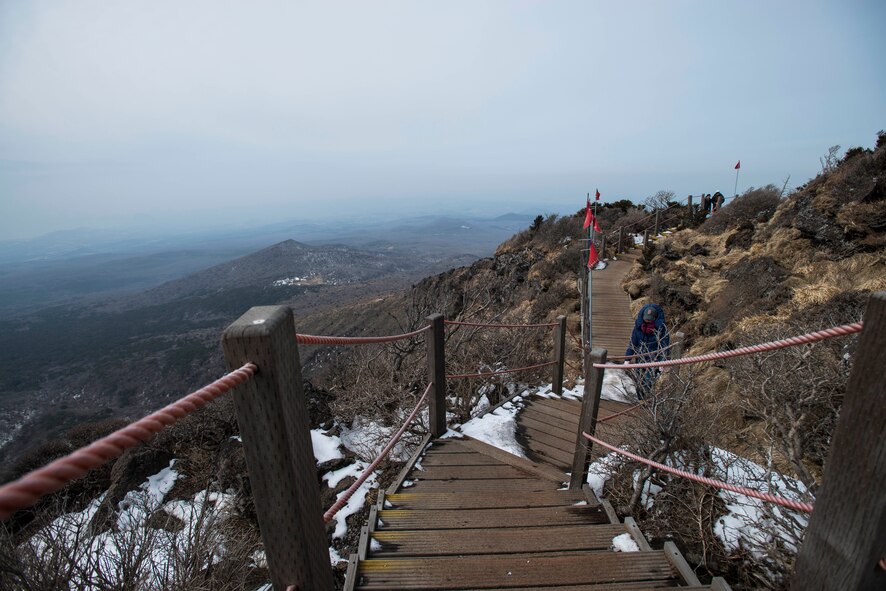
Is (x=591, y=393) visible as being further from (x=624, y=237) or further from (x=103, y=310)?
(x=103, y=310)

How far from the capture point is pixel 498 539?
2.54 meters

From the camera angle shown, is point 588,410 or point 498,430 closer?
point 588,410

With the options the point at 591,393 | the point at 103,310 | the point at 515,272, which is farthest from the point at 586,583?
the point at 103,310

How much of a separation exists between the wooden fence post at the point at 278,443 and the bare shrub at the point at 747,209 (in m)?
19.8

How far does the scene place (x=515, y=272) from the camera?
2573 cm

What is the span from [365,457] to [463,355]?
3043 millimetres

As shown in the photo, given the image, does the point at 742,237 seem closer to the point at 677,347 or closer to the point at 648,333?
the point at 648,333

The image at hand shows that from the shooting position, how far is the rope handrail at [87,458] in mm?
590

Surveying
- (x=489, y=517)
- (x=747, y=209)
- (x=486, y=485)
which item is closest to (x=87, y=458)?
(x=489, y=517)

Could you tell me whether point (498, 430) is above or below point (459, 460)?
below

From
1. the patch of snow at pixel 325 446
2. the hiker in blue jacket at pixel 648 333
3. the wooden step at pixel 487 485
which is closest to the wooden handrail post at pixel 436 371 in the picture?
the wooden step at pixel 487 485

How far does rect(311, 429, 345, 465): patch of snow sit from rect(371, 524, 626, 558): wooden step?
5.67 metres

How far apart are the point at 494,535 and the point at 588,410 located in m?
1.09

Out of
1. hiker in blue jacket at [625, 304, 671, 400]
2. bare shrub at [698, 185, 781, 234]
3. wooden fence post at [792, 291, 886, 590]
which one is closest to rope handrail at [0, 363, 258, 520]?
wooden fence post at [792, 291, 886, 590]
